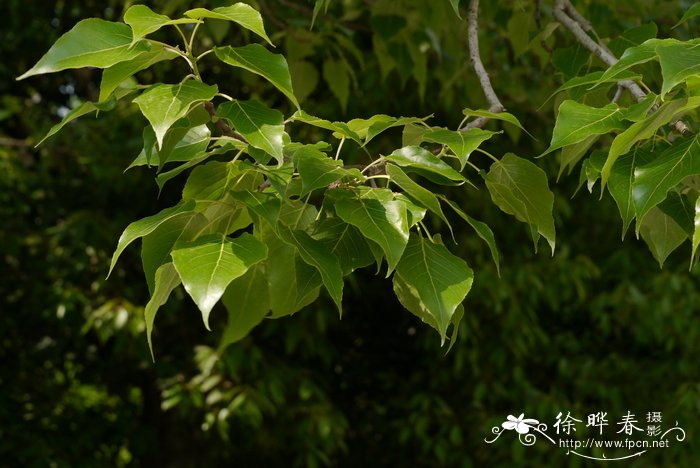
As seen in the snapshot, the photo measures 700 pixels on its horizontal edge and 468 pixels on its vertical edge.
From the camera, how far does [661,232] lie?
101 centimetres

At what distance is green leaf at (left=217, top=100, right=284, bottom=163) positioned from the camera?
0.79 metres

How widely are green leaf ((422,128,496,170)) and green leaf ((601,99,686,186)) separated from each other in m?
0.12

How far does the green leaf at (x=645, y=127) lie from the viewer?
74cm

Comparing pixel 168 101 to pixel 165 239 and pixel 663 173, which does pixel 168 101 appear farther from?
pixel 663 173

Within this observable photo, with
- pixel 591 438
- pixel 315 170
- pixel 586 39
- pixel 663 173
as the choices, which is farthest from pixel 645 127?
pixel 591 438

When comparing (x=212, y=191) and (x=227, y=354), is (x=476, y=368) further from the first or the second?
(x=212, y=191)

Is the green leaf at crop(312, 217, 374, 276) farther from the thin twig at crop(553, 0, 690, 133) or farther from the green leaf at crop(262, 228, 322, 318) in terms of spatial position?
the thin twig at crop(553, 0, 690, 133)

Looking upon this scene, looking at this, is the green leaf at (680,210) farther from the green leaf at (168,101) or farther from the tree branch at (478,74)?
the green leaf at (168,101)

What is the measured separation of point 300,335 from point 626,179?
2.25 meters

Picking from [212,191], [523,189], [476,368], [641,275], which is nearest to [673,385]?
→ [641,275]

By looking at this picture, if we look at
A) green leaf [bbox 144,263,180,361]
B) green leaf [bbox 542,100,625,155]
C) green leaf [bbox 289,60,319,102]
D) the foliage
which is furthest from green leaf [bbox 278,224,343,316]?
green leaf [bbox 289,60,319,102]

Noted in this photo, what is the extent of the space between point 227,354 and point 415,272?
2009 mm

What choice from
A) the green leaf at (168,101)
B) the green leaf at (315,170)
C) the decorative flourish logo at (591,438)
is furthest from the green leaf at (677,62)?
the decorative flourish logo at (591,438)

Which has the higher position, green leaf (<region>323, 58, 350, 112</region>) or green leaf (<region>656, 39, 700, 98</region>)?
green leaf (<region>656, 39, 700, 98</region>)
